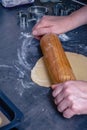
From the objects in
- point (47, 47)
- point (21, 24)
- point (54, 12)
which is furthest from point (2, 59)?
point (54, 12)

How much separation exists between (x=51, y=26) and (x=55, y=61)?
0.24 meters

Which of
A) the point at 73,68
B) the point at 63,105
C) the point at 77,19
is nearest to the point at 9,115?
the point at 63,105

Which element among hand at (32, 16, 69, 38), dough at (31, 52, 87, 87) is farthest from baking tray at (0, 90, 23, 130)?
hand at (32, 16, 69, 38)

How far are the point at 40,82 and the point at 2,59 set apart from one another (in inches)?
7.0

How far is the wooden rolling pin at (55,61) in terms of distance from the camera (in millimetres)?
807

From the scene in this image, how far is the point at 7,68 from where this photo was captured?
2.98 ft

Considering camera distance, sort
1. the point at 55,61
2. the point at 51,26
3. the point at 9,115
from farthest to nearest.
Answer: the point at 51,26 < the point at 55,61 < the point at 9,115

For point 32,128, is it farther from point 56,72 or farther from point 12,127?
point 56,72

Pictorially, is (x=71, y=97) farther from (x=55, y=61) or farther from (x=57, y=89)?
(x=55, y=61)

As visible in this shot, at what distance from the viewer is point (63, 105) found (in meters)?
0.74

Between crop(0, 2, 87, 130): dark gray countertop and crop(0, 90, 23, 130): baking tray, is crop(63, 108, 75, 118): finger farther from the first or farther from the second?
crop(0, 90, 23, 130): baking tray

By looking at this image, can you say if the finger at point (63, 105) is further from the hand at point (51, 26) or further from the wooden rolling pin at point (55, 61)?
the hand at point (51, 26)

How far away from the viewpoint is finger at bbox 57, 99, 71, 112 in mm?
733

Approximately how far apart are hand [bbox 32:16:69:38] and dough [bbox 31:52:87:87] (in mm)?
124
